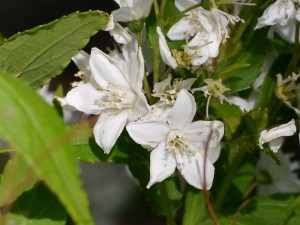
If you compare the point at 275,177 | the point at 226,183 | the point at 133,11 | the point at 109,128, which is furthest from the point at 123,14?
the point at 275,177

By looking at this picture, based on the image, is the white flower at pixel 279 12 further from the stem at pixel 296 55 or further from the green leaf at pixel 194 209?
the green leaf at pixel 194 209

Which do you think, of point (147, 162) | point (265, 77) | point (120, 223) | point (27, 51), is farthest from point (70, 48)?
point (120, 223)

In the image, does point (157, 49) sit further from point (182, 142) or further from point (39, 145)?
point (39, 145)

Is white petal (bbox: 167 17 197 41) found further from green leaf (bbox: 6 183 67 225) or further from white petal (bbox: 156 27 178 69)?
green leaf (bbox: 6 183 67 225)

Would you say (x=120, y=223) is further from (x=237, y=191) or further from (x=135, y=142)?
(x=135, y=142)

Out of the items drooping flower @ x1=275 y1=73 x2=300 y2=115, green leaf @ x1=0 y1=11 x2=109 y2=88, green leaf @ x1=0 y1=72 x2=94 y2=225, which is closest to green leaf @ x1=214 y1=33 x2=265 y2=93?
drooping flower @ x1=275 y1=73 x2=300 y2=115
